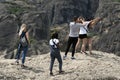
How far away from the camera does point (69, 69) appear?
2581 cm

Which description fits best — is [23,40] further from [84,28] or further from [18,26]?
[18,26]

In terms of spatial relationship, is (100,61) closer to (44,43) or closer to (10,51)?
(10,51)

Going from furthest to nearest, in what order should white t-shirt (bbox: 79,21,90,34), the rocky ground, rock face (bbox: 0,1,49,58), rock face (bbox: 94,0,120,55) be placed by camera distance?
rock face (bbox: 94,0,120,55)
rock face (bbox: 0,1,49,58)
white t-shirt (bbox: 79,21,90,34)
the rocky ground

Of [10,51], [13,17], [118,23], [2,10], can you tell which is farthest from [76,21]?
[118,23]

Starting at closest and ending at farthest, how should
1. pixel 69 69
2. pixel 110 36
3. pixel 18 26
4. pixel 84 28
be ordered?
pixel 69 69
pixel 84 28
pixel 18 26
pixel 110 36

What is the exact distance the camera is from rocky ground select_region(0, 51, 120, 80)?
2392 cm

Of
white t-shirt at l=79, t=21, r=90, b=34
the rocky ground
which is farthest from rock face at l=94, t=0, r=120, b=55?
the rocky ground

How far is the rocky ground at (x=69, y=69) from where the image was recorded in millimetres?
23922

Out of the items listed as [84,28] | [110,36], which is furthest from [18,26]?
[84,28]

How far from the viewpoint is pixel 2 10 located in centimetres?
16475

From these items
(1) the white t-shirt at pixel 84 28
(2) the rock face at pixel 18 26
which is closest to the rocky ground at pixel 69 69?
(1) the white t-shirt at pixel 84 28

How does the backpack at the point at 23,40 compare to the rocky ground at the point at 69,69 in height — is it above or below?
above

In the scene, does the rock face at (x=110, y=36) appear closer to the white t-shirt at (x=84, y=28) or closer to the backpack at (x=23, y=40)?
the white t-shirt at (x=84, y=28)

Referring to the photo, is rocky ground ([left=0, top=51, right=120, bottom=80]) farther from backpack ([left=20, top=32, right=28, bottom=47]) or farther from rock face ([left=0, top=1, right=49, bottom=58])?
rock face ([left=0, top=1, right=49, bottom=58])
